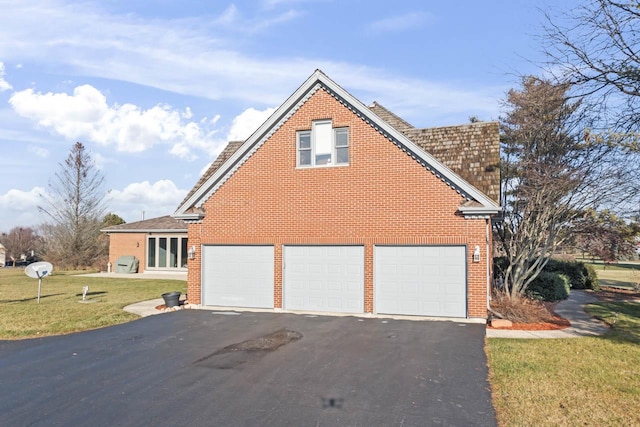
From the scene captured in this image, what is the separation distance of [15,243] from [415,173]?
5100 cm

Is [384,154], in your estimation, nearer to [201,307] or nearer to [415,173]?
[415,173]

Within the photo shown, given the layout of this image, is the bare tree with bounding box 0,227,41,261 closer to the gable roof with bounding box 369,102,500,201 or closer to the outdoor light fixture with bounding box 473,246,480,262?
the gable roof with bounding box 369,102,500,201

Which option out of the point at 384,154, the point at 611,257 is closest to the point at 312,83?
the point at 384,154

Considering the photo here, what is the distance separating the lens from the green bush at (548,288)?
18.6m

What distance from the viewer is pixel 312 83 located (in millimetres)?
15445

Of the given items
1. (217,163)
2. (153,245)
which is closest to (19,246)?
(153,245)

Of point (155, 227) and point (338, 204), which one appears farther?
point (155, 227)

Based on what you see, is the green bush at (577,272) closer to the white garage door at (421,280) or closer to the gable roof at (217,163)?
the white garage door at (421,280)

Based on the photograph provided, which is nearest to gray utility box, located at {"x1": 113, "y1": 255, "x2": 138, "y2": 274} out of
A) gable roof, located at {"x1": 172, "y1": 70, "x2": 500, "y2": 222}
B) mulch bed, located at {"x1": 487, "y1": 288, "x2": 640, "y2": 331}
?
gable roof, located at {"x1": 172, "y1": 70, "x2": 500, "y2": 222}

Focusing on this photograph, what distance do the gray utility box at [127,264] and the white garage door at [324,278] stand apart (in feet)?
69.1

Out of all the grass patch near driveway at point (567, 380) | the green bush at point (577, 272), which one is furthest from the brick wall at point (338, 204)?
the green bush at point (577, 272)

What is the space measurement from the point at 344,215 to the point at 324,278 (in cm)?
230

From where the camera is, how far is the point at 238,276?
53.0 feet

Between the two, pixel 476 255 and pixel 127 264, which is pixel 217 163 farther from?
pixel 127 264
